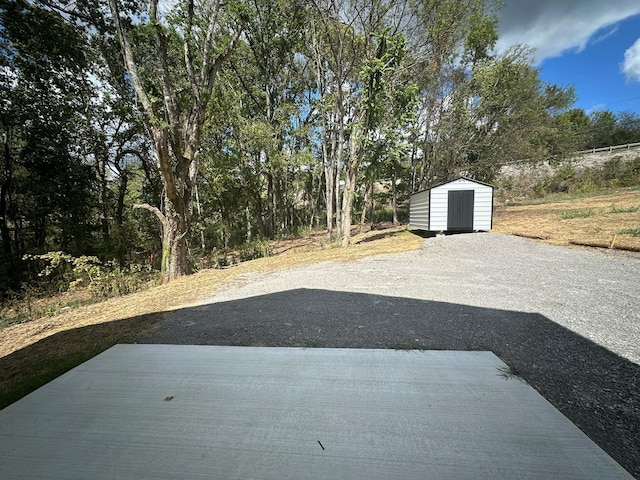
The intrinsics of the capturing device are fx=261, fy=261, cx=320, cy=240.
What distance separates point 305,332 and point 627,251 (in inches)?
290

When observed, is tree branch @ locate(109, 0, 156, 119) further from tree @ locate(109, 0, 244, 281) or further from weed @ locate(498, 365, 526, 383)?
weed @ locate(498, 365, 526, 383)

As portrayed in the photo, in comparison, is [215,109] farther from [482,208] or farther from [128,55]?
[482,208]

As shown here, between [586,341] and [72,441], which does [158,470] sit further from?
[586,341]

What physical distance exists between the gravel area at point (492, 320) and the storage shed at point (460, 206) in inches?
182

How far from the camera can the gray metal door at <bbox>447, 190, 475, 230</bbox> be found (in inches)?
378

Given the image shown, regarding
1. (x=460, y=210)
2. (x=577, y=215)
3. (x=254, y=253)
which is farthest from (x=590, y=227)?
(x=254, y=253)

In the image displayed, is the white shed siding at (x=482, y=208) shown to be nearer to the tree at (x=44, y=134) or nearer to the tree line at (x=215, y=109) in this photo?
the tree line at (x=215, y=109)

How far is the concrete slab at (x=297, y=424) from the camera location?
1067 mm

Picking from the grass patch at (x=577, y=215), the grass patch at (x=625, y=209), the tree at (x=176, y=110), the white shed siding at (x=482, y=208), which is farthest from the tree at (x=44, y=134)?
the grass patch at (x=625, y=209)

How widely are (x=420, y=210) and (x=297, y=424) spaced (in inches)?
422

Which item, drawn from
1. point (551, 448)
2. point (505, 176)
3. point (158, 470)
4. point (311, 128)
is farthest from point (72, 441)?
point (505, 176)

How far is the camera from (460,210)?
9.68m

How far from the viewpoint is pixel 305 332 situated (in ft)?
8.14

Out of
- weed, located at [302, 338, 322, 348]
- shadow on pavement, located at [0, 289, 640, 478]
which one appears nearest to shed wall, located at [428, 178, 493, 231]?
shadow on pavement, located at [0, 289, 640, 478]
